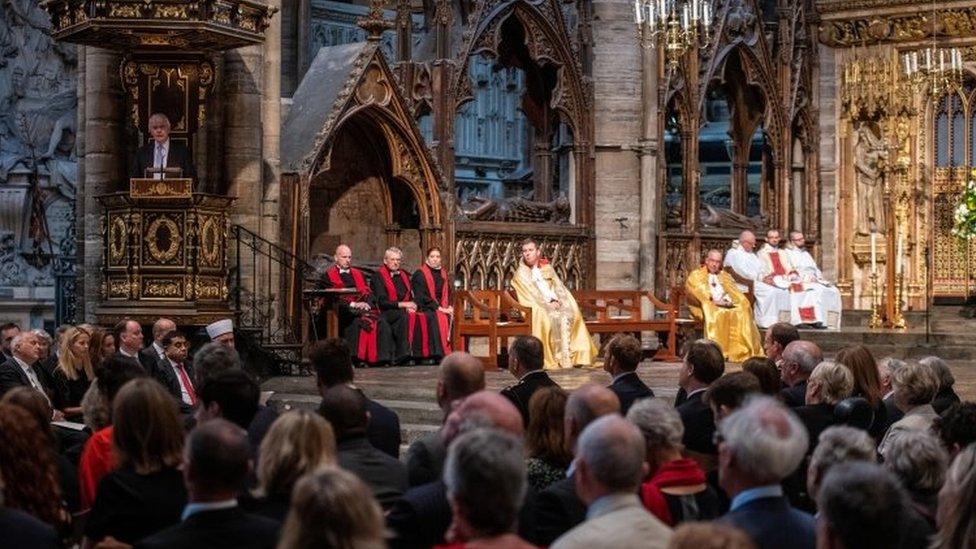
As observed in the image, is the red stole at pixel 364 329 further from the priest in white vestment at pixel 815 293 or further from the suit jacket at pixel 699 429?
the suit jacket at pixel 699 429

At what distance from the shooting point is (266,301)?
619 inches

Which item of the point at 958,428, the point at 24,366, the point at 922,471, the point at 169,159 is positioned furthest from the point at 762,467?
the point at 169,159

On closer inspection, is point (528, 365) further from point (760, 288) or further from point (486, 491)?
point (760, 288)

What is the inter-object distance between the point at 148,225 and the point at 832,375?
7.54 meters

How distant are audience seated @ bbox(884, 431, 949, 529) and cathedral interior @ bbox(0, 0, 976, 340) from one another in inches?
359

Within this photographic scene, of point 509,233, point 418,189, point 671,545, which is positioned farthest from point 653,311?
point 671,545

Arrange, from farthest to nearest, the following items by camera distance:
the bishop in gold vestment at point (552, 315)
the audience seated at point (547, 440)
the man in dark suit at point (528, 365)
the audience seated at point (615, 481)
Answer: the bishop in gold vestment at point (552, 315), the man in dark suit at point (528, 365), the audience seated at point (547, 440), the audience seated at point (615, 481)

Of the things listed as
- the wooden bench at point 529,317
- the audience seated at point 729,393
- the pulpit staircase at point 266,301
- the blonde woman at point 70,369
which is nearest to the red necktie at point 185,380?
the blonde woman at point 70,369

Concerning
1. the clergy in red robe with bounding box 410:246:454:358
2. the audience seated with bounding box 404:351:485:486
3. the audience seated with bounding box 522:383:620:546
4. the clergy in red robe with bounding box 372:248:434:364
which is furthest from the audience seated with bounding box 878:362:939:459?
the clergy in red robe with bounding box 410:246:454:358

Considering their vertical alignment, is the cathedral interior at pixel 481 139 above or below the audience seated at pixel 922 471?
above

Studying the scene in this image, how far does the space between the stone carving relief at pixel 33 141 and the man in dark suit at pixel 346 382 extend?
1637 cm

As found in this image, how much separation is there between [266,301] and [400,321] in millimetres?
1418

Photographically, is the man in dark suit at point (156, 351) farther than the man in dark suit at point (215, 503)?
Yes

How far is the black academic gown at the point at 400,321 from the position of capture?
16406 mm
